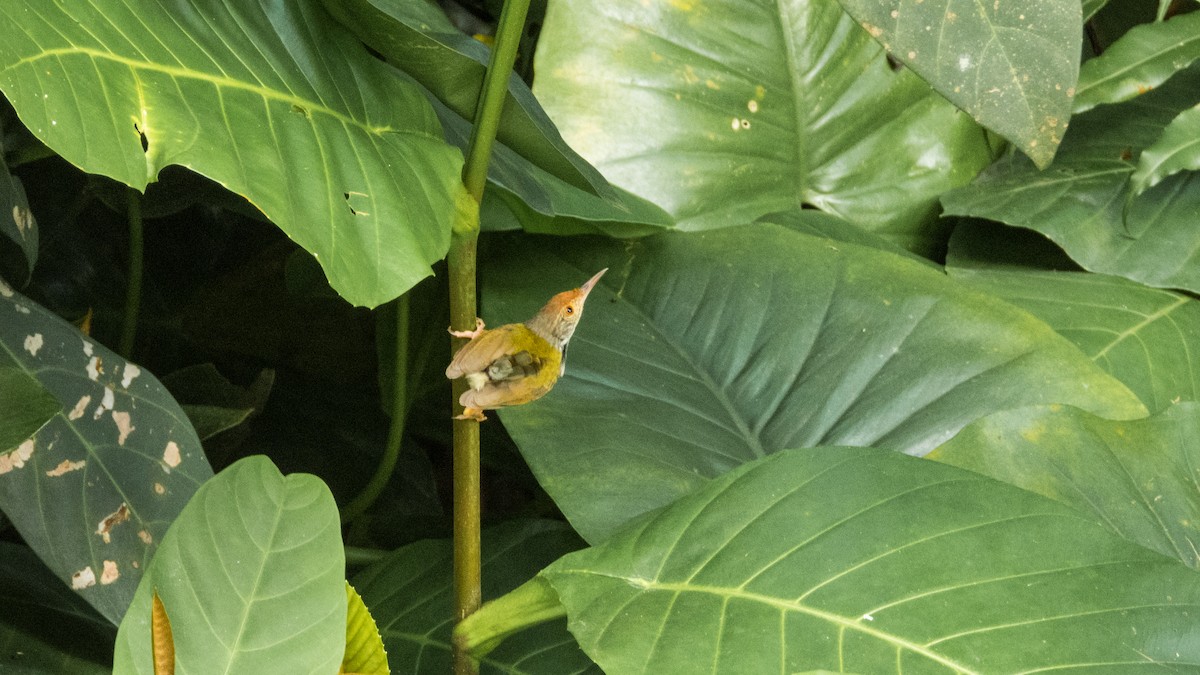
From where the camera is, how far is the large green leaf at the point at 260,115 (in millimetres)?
504

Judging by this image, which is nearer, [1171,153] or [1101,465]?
[1101,465]

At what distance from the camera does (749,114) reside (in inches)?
51.8

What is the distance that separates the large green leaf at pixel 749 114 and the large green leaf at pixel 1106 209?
0.10 m

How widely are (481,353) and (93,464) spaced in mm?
307

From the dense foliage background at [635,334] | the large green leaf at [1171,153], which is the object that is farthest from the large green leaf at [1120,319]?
the large green leaf at [1171,153]

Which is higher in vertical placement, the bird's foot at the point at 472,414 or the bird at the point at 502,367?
the bird at the point at 502,367

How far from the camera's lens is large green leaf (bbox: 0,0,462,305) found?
1.65 ft

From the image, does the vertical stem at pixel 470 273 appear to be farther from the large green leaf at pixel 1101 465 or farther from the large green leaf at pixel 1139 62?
the large green leaf at pixel 1139 62

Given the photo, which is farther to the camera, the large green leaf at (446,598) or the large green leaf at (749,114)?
the large green leaf at (749,114)

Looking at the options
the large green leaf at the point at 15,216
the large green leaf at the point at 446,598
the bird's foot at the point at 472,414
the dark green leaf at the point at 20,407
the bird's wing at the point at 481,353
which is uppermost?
the large green leaf at the point at 15,216

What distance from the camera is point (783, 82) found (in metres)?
1.33

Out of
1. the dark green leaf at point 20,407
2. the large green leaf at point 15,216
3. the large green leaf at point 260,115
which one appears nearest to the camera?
the large green leaf at point 260,115

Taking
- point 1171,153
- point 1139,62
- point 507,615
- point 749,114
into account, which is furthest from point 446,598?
point 1139,62

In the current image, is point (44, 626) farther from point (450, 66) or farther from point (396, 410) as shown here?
point (450, 66)
